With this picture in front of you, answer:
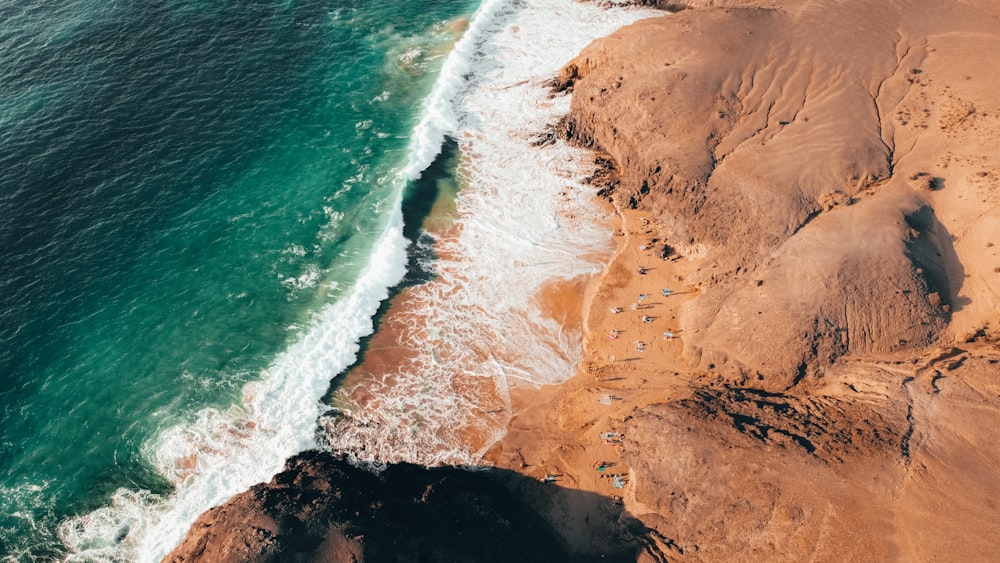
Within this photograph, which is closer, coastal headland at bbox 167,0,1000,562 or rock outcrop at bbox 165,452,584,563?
rock outcrop at bbox 165,452,584,563

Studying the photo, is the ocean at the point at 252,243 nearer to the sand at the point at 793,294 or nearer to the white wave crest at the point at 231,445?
the white wave crest at the point at 231,445

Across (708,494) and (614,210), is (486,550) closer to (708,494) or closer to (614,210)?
(708,494)

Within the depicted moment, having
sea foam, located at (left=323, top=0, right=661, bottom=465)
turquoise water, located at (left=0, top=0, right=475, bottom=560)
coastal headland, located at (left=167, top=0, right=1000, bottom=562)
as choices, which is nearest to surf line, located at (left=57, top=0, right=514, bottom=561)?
turquoise water, located at (left=0, top=0, right=475, bottom=560)

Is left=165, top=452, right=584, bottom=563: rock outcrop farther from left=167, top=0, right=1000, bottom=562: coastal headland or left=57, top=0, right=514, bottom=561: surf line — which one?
left=57, top=0, right=514, bottom=561: surf line

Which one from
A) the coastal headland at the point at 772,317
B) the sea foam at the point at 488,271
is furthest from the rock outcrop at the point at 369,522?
the sea foam at the point at 488,271

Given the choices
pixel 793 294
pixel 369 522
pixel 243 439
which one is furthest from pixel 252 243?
pixel 793 294

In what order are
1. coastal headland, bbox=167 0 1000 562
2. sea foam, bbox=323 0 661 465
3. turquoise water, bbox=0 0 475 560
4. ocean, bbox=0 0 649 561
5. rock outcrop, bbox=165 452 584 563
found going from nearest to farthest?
rock outcrop, bbox=165 452 584 563, coastal headland, bbox=167 0 1000 562, ocean, bbox=0 0 649 561, sea foam, bbox=323 0 661 465, turquoise water, bbox=0 0 475 560

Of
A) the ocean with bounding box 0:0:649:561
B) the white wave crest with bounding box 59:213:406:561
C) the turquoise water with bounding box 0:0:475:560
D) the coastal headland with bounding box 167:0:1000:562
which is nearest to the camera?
the coastal headland with bounding box 167:0:1000:562

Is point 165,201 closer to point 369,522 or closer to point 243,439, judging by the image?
point 243,439
